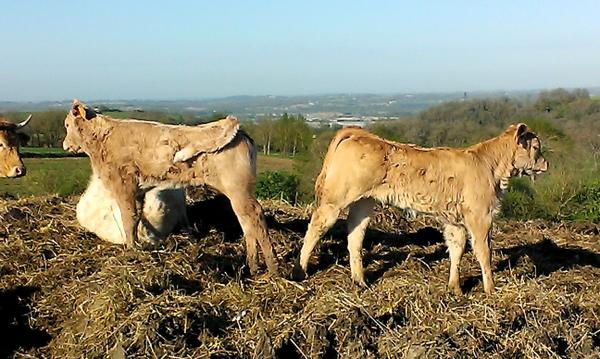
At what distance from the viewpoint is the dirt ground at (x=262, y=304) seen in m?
5.73

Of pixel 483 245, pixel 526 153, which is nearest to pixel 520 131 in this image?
pixel 526 153

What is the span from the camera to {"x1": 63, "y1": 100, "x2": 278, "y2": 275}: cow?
7773 millimetres

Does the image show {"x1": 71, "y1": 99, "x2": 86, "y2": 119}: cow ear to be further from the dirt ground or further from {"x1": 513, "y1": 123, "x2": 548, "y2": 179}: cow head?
{"x1": 513, "y1": 123, "x2": 548, "y2": 179}: cow head

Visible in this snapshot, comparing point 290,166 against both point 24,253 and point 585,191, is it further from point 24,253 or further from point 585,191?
point 24,253

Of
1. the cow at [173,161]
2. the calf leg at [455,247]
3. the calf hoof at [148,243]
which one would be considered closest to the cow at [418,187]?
the calf leg at [455,247]

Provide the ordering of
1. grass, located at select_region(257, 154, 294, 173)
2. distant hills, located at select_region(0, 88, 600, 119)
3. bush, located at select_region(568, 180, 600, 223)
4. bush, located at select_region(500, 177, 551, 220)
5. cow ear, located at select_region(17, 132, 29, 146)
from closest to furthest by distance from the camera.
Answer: cow ear, located at select_region(17, 132, 29, 146) < bush, located at select_region(568, 180, 600, 223) < bush, located at select_region(500, 177, 551, 220) < grass, located at select_region(257, 154, 294, 173) < distant hills, located at select_region(0, 88, 600, 119)

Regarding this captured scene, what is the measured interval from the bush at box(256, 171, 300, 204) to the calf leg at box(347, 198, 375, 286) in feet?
35.3

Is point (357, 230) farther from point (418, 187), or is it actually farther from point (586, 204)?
point (586, 204)

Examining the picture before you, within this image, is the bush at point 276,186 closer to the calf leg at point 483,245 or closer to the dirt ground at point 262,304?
the dirt ground at point 262,304

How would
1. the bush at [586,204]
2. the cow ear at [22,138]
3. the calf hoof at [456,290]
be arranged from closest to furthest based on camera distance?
the calf hoof at [456,290], the cow ear at [22,138], the bush at [586,204]

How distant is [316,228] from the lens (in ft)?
25.3

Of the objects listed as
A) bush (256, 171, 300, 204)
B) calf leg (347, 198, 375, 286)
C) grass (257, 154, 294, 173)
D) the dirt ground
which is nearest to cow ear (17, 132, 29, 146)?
the dirt ground

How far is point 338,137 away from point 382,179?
2.86 ft

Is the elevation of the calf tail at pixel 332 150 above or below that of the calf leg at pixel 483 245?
above
